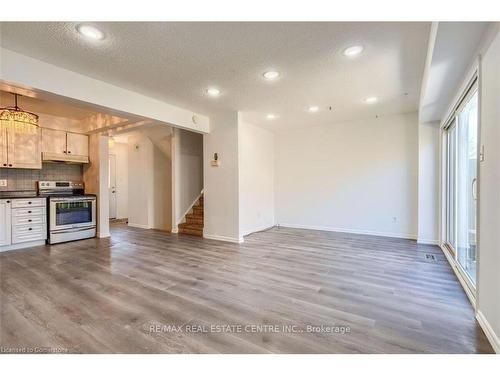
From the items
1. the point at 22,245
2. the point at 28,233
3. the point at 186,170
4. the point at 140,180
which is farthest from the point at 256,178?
the point at 22,245

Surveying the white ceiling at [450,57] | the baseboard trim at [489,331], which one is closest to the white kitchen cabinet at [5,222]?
the white ceiling at [450,57]

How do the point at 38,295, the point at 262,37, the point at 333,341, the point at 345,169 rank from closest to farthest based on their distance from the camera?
the point at 333,341 < the point at 262,37 < the point at 38,295 < the point at 345,169

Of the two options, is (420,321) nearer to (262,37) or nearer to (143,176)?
(262,37)

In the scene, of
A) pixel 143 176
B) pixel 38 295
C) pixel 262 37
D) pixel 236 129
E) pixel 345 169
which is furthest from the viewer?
pixel 143 176

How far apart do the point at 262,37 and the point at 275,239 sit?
376cm

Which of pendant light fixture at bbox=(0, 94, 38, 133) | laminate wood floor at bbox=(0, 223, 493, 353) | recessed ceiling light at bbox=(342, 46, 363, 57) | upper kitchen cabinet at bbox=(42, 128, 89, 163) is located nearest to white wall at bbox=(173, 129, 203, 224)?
upper kitchen cabinet at bbox=(42, 128, 89, 163)

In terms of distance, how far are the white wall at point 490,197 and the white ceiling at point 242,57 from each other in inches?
29.4

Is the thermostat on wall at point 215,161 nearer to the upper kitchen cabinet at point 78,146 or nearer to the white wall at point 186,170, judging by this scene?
the white wall at point 186,170

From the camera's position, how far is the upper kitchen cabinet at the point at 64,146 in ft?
16.2

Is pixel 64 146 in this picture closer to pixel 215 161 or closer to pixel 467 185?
pixel 215 161

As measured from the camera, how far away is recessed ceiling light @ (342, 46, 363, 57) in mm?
2533

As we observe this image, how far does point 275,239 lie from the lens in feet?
16.8

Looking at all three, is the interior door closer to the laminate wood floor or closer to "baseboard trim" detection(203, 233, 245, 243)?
the laminate wood floor
